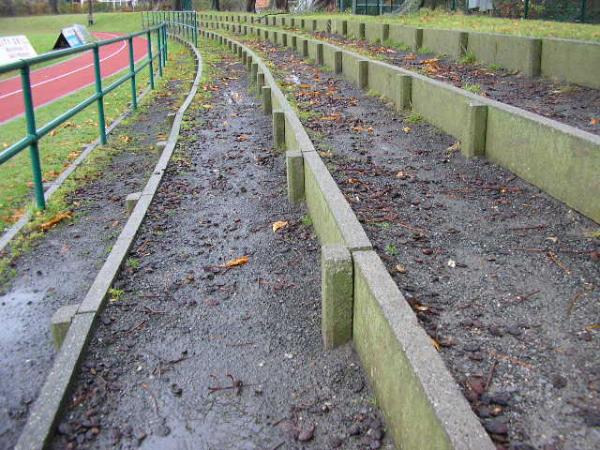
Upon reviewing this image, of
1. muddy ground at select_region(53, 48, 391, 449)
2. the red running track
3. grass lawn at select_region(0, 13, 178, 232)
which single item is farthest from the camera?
the red running track

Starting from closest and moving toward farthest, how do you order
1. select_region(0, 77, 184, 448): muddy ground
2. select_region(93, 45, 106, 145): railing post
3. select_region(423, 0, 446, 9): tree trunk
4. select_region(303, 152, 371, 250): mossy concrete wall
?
Result: select_region(0, 77, 184, 448): muddy ground → select_region(303, 152, 371, 250): mossy concrete wall → select_region(93, 45, 106, 145): railing post → select_region(423, 0, 446, 9): tree trunk

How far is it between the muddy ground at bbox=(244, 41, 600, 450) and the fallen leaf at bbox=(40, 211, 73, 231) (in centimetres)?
235

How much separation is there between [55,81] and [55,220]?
603 inches

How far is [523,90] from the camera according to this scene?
24.6ft

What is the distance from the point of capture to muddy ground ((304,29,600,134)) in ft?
20.4

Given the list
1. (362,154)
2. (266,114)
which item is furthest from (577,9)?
(362,154)

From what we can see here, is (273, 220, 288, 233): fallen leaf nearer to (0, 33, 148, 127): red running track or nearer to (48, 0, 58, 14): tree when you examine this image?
(0, 33, 148, 127): red running track

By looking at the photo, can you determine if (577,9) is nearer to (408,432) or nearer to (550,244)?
(550,244)

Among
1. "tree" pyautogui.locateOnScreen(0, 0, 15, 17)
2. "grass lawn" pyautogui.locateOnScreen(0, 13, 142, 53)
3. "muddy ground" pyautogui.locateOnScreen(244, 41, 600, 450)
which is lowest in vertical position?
"muddy ground" pyautogui.locateOnScreen(244, 41, 600, 450)

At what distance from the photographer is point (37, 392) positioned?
10.8ft

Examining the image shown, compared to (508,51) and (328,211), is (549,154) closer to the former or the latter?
(328,211)

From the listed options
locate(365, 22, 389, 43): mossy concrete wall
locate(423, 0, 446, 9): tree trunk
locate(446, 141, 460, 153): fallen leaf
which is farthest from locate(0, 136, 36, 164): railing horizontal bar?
locate(423, 0, 446, 9): tree trunk

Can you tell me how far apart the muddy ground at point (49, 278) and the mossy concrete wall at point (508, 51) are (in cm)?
452

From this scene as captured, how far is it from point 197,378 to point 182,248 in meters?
1.73
